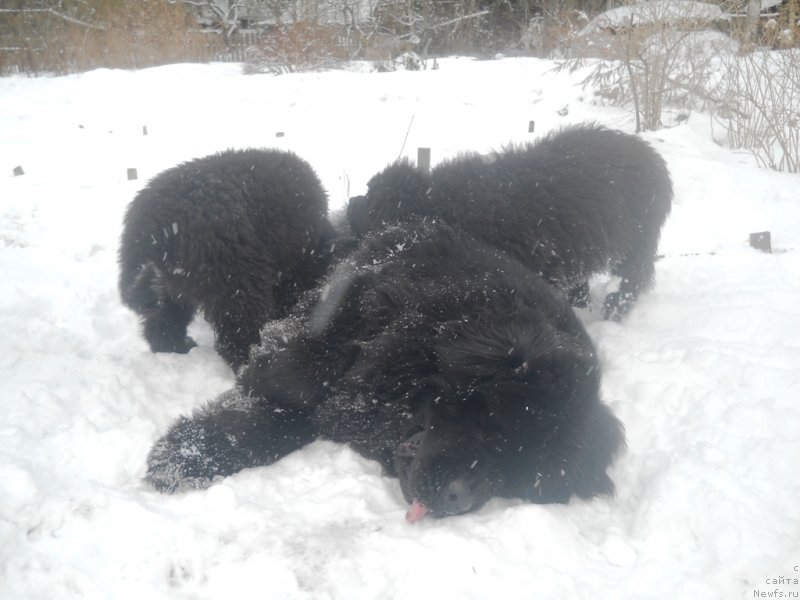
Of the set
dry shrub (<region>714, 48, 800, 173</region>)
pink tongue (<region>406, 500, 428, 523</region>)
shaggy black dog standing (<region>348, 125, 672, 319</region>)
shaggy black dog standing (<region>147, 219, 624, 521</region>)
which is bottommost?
pink tongue (<region>406, 500, 428, 523</region>)

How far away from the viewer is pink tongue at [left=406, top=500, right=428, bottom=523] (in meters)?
2.26

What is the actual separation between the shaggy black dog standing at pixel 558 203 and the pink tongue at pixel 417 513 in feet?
5.61

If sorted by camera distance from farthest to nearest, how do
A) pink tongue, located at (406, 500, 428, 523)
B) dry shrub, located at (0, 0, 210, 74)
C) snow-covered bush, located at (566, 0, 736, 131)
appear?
1. dry shrub, located at (0, 0, 210, 74)
2. snow-covered bush, located at (566, 0, 736, 131)
3. pink tongue, located at (406, 500, 428, 523)

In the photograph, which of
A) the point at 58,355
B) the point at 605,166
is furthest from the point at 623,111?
the point at 58,355

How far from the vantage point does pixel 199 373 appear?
342 centimetres

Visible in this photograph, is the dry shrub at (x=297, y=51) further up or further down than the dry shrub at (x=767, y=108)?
further up

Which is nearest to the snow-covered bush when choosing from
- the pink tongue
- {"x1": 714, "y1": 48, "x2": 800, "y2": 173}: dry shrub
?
{"x1": 714, "y1": 48, "x2": 800, "y2": 173}: dry shrub

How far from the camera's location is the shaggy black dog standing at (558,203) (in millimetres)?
3639

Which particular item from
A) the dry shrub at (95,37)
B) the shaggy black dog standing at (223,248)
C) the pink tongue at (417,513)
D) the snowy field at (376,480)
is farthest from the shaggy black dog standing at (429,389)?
the dry shrub at (95,37)

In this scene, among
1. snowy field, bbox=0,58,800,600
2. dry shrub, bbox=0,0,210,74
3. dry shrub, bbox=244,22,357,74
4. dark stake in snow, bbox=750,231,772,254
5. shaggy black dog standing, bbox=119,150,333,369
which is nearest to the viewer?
snowy field, bbox=0,58,800,600

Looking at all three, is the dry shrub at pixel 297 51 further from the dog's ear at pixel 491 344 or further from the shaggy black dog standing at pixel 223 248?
the dog's ear at pixel 491 344

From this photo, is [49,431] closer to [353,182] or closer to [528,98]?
[353,182]

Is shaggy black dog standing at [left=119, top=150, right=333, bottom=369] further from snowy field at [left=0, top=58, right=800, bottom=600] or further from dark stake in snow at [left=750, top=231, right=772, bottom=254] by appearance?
dark stake in snow at [left=750, top=231, right=772, bottom=254]

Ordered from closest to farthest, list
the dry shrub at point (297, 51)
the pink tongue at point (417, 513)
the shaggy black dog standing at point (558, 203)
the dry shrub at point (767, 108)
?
the pink tongue at point (417, 513), the shaggy black dog standing at point (558, 203), the dry shrub at point (767, 108), the dry shrub at point (297, 51)
